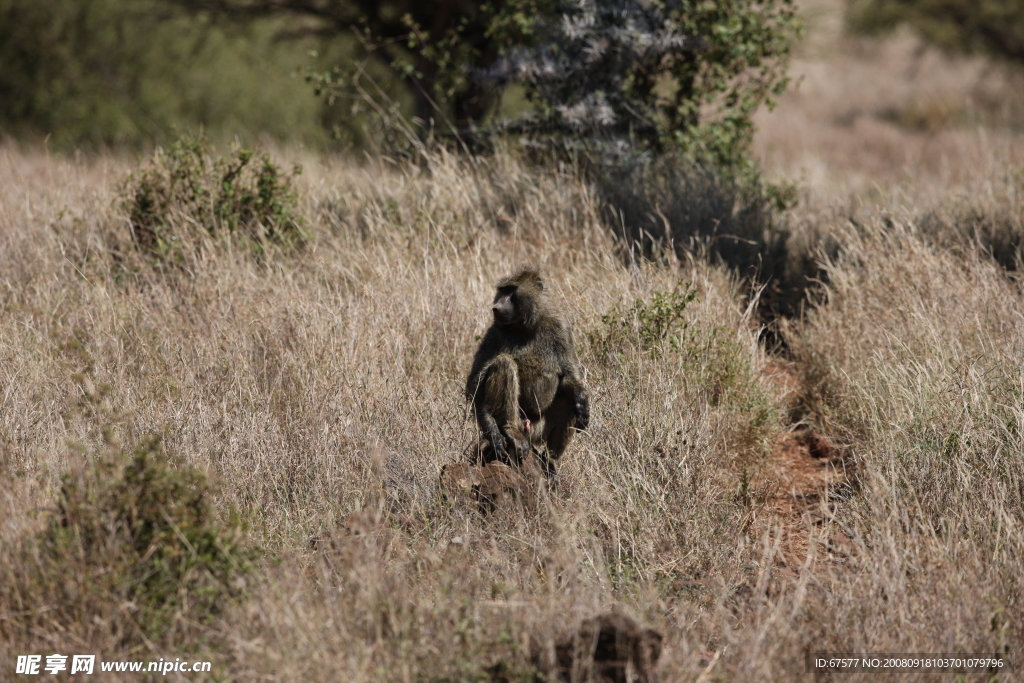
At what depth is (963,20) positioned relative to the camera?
57.9 feet

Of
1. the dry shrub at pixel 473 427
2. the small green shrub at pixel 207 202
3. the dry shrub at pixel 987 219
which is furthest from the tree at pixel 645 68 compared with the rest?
the small green shrub at pixel 207 202

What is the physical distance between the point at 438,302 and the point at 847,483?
9.66ft

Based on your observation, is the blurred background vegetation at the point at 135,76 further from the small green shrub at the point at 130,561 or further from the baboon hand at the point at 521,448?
the small green shrub at the point at 130,561

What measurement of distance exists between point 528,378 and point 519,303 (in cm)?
39

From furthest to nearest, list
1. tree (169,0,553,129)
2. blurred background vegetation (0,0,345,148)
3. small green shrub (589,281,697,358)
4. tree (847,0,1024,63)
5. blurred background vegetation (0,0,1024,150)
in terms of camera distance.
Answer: tree (847,0,1024,63), blurred background vegetation (0,0,345,148), blurred background vegetation (0,0,1024,150), tree (169,0,553,129), small green shrub (589,281,697,358)

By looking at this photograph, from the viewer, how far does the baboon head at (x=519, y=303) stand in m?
4.34

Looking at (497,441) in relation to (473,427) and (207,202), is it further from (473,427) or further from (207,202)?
(207,202)

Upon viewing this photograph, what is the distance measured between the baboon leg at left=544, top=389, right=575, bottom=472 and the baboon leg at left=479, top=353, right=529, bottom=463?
0.97 feet

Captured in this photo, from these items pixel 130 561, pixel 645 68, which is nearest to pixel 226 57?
pixel 645 68

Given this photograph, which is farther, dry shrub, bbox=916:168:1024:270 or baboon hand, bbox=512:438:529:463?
dry shrub, bbox=916:168:1024:270

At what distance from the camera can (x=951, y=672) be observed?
325 cm

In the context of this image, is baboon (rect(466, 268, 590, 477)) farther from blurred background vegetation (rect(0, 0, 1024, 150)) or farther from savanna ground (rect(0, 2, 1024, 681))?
blurred background vegetation (rect(0, 0, 1024, 150))

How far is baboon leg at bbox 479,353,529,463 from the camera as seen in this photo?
426 cm

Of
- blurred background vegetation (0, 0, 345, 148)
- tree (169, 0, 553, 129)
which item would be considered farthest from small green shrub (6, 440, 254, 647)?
blurred background vegetation (0, 0, 345, 148)
